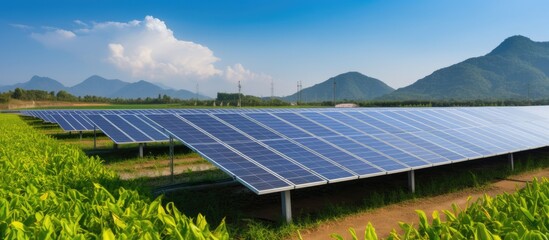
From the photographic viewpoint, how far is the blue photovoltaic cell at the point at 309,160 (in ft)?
27.5

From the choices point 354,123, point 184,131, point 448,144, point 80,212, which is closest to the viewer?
point 80,212

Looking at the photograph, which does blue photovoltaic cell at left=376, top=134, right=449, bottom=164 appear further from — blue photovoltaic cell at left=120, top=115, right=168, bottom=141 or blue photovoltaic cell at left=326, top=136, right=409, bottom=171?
blue photovoltaic cell at left=120, top=115, right=168, bottom=141

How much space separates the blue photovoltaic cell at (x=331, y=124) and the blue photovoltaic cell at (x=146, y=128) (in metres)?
7.16

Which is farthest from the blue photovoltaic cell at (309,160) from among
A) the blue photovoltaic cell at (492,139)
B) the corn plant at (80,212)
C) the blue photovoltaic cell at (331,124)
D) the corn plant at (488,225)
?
the blue photovoltaic cell at (492,139)

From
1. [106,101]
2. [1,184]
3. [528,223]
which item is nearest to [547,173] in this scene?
[528,223]

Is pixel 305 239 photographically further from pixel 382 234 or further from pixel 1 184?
pixel 1 184

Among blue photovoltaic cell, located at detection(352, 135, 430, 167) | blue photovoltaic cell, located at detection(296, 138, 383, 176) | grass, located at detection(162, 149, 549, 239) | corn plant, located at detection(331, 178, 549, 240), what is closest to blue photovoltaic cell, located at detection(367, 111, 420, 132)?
grass, located at detection(162, 149, 549, 239)

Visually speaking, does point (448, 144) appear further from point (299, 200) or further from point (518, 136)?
point (299, 200)

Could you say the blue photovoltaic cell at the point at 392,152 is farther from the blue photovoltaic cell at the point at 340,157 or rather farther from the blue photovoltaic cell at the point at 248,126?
the blue photovoltaic cell at the point at 248,126

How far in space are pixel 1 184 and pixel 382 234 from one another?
651 cm

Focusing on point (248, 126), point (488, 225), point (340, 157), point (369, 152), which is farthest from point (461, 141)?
point (488, 225)

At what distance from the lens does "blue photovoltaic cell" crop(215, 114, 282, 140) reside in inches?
410

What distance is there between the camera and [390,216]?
917 centimetres

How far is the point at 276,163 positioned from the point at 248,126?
296cm
